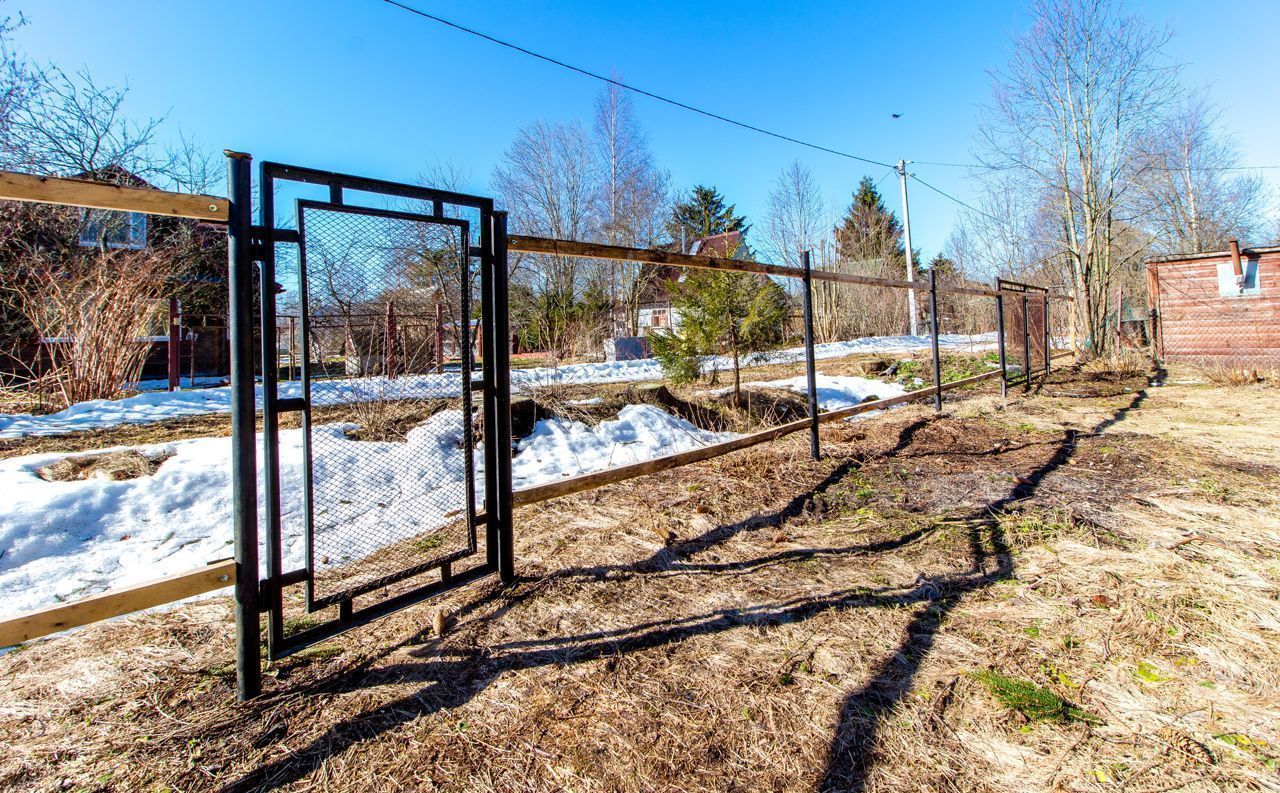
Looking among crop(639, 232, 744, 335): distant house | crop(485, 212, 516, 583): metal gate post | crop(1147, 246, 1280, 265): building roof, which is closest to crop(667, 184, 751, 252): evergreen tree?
crop(639, 232, 744, 335): distant house

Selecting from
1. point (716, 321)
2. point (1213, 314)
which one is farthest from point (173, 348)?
point (1213, 314)

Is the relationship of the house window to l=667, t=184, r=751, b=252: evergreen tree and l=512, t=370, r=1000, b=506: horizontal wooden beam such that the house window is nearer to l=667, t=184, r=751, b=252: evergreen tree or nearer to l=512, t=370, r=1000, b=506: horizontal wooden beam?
l=512, t=370, r=1000, b=506: horizontal wooden beam

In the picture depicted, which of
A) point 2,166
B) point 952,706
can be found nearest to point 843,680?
point 952,706

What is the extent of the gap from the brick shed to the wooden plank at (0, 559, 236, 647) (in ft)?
56.1

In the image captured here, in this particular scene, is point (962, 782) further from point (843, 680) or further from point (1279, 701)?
point (1279, 701)

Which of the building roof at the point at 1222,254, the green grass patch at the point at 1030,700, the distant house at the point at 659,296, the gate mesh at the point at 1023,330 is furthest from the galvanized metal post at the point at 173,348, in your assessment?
the building roof at the point at 1222,254

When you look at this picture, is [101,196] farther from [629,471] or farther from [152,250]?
[152,250]

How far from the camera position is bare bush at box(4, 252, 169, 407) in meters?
7.41

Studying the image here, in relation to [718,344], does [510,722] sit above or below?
below

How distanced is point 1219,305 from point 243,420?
739 inches

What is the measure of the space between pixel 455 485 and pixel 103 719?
2.59 m

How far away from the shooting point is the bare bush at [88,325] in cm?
741

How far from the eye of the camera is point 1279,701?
1463 millimetres

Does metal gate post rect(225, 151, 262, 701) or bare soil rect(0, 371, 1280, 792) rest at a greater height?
metal gate post rect(225, 151, 262, 701)
